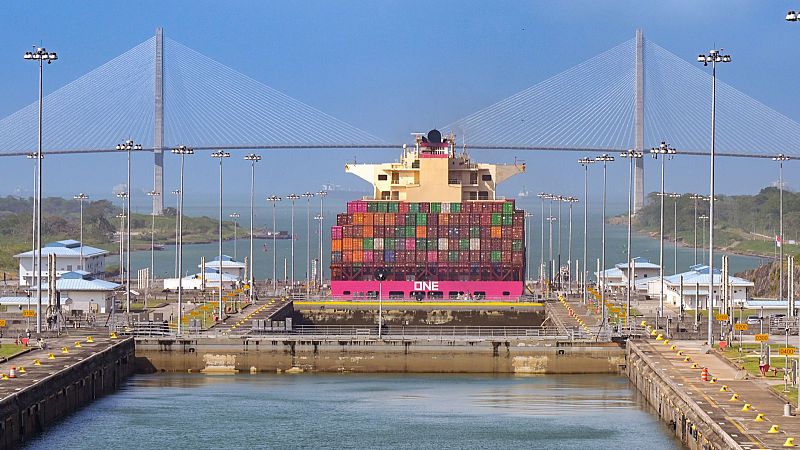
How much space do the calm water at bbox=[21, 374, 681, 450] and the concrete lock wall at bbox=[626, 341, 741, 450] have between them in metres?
0.61

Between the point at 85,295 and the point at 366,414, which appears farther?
the point at 85,295

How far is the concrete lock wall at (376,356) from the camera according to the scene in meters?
85.6

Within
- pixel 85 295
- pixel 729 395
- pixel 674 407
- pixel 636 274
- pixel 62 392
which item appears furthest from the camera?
pixel 636 274

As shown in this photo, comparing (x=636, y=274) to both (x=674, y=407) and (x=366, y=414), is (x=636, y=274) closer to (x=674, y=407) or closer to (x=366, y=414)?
(x=366, y=414)

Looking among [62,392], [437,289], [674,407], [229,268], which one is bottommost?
[674,407]

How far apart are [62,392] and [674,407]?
22370 mm

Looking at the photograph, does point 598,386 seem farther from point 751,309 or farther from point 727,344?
point 751,309

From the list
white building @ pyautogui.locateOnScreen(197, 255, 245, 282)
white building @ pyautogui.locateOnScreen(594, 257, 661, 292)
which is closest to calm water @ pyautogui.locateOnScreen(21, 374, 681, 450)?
white building @ pyautogui.locateOnScreen(594, 257, 661, 292)

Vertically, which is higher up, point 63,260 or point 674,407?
point 63,260

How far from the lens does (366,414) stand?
72.5m

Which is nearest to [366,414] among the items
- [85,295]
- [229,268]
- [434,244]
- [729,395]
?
[729,395]

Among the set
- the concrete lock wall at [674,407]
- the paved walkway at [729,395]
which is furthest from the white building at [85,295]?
the paved walkway at [729,395]

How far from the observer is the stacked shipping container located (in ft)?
397

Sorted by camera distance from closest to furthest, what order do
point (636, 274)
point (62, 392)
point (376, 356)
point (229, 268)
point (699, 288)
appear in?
point (62, 392) → point (376, 356) → point (699, 288) → point (636, 274) → point (229, 268)
